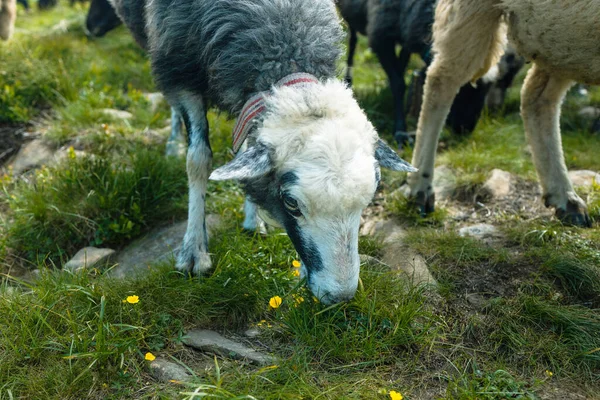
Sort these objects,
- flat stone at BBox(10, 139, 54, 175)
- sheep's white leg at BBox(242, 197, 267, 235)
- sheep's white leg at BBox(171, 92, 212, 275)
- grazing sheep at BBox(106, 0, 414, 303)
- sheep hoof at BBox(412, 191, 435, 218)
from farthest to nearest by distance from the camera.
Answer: flat stone at BBox(10, 139, 54, 175), sheep hoof at BBox(412, 191, 435, 218), sheep's white leg at BBox(242, 197, 267, 235), sheep's white leg at BBox(171, 92, 212, 275), grazing sheep at BBox(106, 0, 414, 303)

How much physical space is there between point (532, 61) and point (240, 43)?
184cm

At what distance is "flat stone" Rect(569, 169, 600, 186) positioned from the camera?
4.52 m

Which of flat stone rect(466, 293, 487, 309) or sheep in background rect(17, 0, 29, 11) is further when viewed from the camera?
sheep in background rect(17, 0, 29, 11)

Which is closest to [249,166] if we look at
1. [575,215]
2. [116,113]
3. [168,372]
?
[168,372]

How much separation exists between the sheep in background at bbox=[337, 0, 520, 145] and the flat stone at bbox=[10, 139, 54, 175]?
2675mm

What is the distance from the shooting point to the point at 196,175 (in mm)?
3480

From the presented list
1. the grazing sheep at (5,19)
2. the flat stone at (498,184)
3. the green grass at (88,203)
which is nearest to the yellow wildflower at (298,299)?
the green grass at (88,203)

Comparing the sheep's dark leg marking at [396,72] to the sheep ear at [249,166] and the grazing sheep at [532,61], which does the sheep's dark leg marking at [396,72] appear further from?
the sheep ear at [249,166]

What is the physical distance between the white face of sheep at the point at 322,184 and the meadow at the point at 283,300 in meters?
0.31

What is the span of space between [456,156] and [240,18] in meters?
2.58

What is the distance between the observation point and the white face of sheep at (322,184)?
2.48 meters

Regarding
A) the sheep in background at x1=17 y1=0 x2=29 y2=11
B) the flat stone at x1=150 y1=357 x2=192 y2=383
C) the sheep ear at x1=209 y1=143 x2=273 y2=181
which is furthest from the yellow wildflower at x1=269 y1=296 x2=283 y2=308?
the sheep in background at x1=17 y1=0 x2=29 y2=11

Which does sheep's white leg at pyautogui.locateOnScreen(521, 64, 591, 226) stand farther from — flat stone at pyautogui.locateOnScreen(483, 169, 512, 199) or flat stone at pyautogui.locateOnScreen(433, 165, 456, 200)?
flat stone at pyautogui.locateOnScreen(433, 165, 456, 200)

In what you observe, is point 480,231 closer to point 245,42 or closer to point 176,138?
point 245,42
